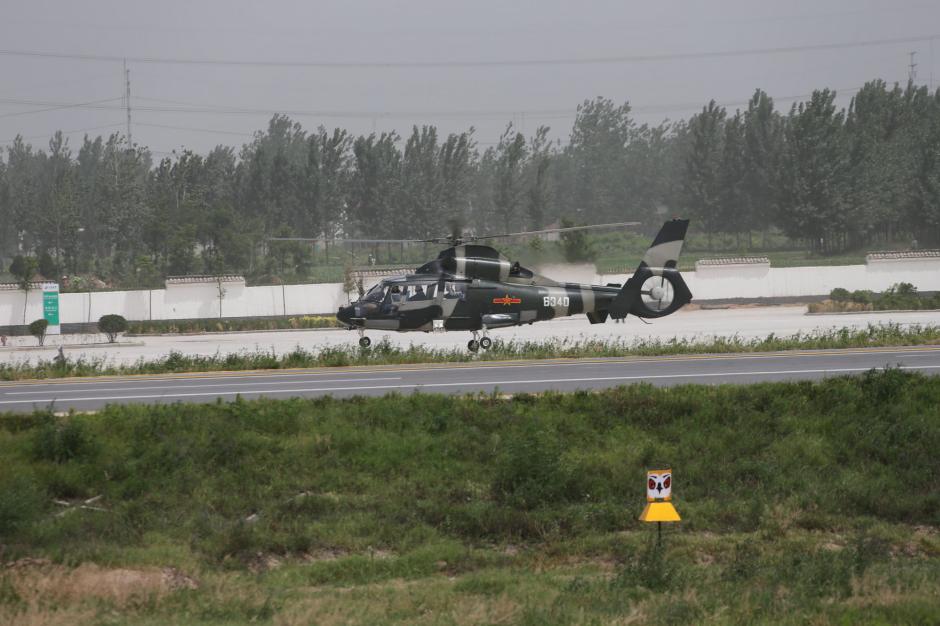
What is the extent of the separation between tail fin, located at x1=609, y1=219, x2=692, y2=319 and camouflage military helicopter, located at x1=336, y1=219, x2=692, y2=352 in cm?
3

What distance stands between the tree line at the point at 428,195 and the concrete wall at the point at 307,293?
1470cm

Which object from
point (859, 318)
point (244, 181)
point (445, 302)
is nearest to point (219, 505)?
point (445, 302)

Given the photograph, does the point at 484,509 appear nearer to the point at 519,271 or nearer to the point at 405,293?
the point at 405,293

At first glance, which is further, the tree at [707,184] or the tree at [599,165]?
the tree at [599,165]

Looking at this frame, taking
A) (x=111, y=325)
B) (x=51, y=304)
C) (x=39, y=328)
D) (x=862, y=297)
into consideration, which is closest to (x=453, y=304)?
(x=111, y=325)

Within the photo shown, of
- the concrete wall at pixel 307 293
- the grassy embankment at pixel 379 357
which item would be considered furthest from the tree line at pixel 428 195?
the grassy embankment at pixel 379 357

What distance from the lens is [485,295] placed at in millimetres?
31422

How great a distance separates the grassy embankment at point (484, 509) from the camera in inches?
494

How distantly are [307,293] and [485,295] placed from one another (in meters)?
30.8

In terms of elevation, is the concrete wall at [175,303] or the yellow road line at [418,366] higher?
the concrete wall at [175,303]

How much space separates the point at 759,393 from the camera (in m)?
20.8

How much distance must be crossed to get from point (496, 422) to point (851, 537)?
648 cm

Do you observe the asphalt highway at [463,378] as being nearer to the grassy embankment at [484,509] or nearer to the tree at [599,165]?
the grassy embankment at [484,509]

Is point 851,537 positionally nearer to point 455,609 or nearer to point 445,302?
point 455,609
